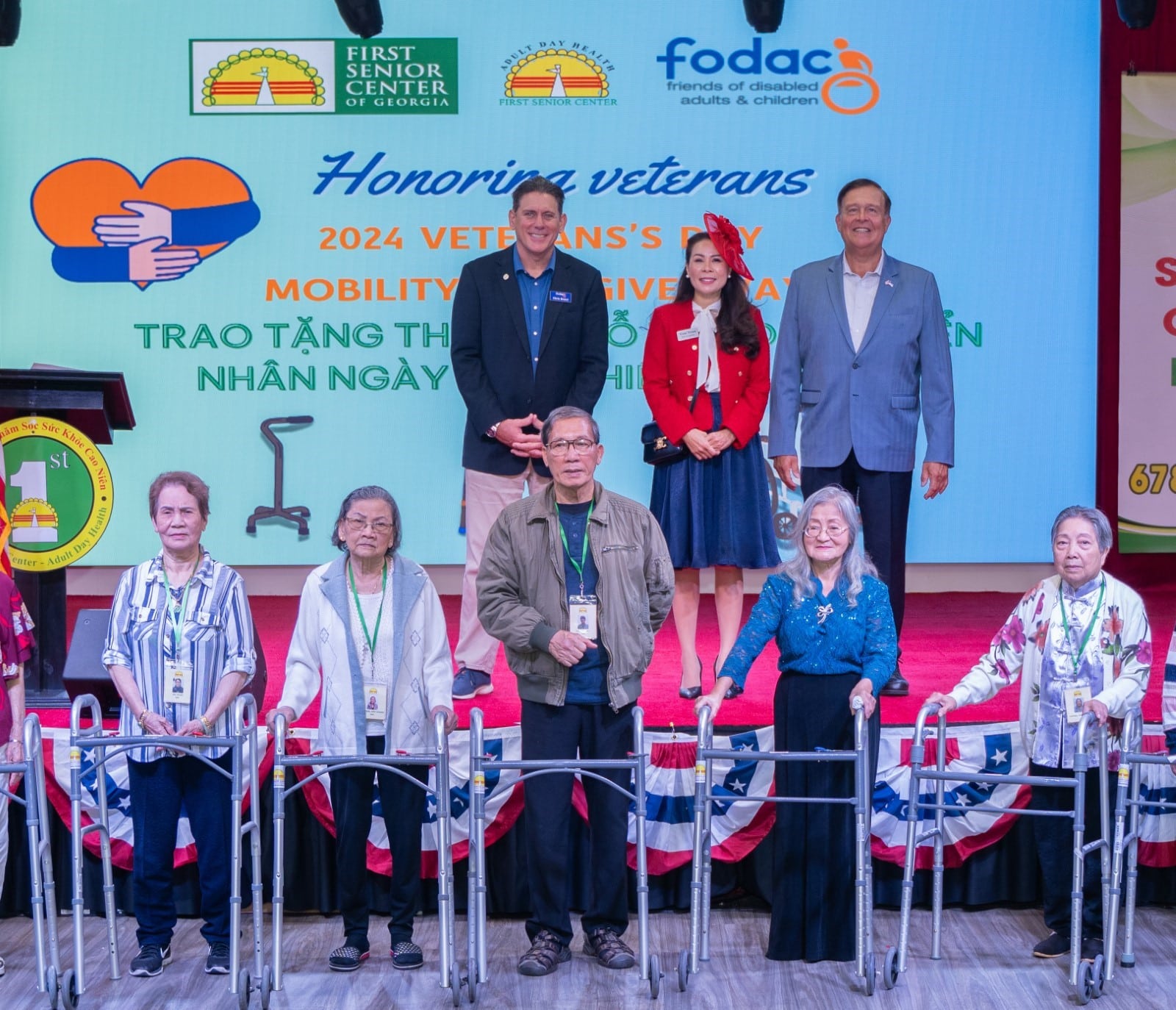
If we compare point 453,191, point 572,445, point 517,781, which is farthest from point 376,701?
point 453,191

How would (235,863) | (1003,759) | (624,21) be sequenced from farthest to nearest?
(624,21), (1003,759), (235,863)

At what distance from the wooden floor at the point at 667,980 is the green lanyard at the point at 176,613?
90cm

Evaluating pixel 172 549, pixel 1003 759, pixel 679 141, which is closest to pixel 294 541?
pixel 679 141

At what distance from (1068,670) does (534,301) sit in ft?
6.65

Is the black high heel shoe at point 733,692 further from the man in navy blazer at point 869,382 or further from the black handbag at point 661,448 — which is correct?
the black handbag at point 661,448

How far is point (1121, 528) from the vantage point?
7.12 meters

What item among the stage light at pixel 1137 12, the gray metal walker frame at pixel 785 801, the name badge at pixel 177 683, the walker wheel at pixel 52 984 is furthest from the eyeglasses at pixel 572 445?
the stage light at pixel 1137 12

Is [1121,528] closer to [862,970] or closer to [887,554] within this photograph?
[887,554]

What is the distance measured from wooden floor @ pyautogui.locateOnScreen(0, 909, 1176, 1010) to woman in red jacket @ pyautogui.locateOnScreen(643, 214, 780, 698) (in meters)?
0.93

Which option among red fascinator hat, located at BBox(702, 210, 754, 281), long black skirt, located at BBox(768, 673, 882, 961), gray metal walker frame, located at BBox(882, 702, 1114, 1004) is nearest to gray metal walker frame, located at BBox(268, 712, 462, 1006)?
long black skirt, located at BBox(768, 673, 882, 961)

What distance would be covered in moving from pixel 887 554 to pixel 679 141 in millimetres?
2915

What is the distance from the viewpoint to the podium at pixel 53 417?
4453mm

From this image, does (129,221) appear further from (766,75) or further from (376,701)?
(376,701)

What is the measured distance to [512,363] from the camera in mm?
4656
